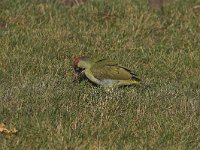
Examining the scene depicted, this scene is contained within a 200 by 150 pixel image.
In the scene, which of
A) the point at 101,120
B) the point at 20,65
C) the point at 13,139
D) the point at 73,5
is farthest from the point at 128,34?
the point at 13,139

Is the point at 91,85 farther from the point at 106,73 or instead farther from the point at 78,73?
the point at 106,73

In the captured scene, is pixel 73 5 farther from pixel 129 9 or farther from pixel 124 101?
pixel 124 101

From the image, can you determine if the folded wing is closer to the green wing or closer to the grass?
the green wing

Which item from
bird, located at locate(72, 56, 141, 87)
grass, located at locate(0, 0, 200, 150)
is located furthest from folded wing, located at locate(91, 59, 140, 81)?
grass, located at locate(0, 0, 200, 150)

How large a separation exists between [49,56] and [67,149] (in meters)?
4.93

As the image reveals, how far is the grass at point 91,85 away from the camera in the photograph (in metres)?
7.44

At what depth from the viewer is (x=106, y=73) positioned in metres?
9.62

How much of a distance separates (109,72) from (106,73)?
0.17 feet

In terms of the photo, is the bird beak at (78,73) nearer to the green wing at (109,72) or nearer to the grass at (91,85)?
the grass at (91,85)

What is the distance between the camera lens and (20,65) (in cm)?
1083

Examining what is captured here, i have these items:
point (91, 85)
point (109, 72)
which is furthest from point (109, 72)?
point (91, 85)

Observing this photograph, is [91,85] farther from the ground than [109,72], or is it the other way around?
[109,72]

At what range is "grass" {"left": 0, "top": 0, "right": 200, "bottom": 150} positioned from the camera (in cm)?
744

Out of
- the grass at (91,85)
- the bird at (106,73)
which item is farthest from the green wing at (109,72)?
the grass at (91,85)
